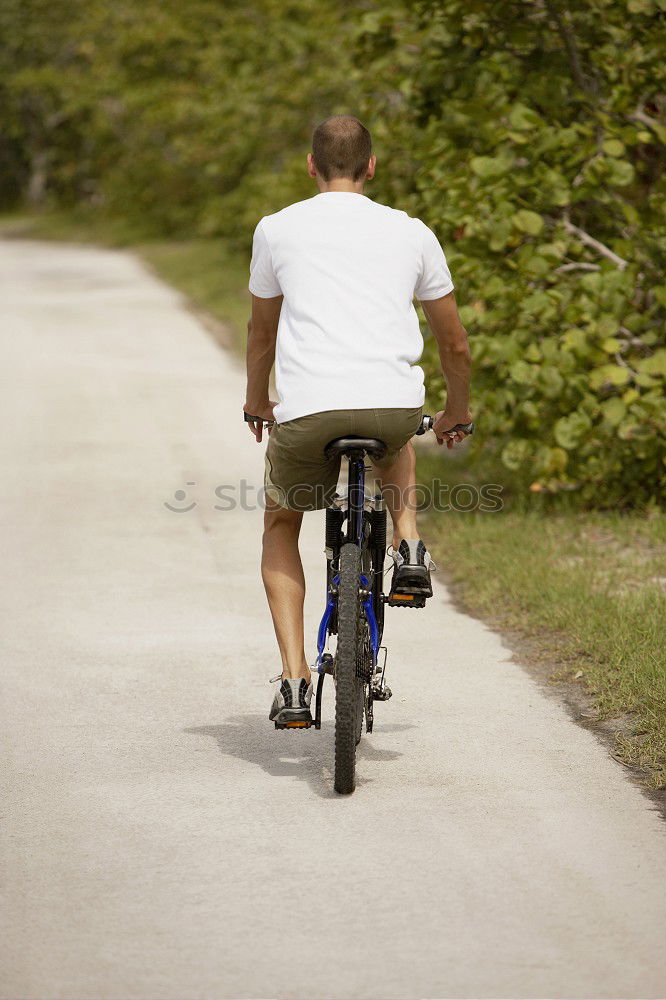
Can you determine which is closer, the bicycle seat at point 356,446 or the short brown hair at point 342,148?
the bicycle seat at point 356,446

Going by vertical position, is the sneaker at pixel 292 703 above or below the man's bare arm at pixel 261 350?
below

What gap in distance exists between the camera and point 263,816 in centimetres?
456

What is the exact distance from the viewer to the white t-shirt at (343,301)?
450 cm

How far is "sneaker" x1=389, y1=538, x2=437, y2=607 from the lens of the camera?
4.82 m

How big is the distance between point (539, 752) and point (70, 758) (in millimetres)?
1565

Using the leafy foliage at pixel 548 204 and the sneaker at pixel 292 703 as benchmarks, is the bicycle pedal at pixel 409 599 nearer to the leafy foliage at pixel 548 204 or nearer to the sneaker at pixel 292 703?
the sneaker at pixel 292 703

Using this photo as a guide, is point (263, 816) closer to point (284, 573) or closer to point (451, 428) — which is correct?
point (284, 573)

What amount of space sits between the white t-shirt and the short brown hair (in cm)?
11

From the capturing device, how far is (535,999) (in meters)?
3.41

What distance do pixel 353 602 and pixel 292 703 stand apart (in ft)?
1.44

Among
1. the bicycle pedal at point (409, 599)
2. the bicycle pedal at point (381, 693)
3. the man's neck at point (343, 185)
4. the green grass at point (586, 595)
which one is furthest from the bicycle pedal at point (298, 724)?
the man's neck at point (343, 185)

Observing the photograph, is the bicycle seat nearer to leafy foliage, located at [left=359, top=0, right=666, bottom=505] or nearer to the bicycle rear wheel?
the bicycle rear wheel

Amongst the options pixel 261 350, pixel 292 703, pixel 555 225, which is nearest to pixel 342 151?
pixel 261 350

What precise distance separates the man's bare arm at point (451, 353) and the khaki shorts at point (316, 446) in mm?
247
